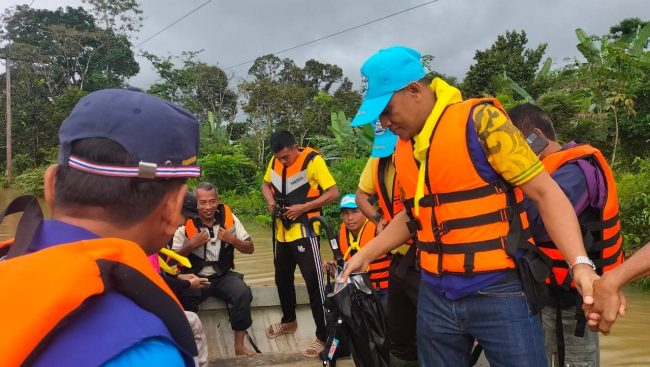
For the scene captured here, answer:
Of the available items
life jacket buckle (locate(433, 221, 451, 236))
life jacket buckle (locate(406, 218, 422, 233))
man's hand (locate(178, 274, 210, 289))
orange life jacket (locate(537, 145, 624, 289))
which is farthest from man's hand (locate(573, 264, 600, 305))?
man's hand (locate(178, 274, 210, 289))

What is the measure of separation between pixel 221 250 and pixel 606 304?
11.1 ft

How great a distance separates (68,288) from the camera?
777 millimetres

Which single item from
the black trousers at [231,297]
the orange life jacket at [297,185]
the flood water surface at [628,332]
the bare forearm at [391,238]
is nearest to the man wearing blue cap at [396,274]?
the bare forearm at [391,238]

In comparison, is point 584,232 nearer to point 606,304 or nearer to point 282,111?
point 606,304

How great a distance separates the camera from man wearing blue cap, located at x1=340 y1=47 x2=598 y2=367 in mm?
1879

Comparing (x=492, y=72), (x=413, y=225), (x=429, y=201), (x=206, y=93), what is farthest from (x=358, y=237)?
(x=206, y=93)

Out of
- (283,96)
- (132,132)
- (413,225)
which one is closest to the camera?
(132,132)

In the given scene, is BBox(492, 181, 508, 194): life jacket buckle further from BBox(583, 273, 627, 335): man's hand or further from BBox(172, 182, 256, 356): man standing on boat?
BBox(172, 182, 256, 356): man standing on boat

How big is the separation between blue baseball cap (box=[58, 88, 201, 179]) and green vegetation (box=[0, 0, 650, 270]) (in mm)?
6153

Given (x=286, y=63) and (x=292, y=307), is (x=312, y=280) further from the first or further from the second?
(x=286, y=63)

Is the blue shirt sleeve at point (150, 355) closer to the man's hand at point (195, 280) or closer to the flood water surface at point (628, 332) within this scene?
the man's hand at point (195, 280)

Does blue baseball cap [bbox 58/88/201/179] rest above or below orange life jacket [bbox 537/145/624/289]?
above

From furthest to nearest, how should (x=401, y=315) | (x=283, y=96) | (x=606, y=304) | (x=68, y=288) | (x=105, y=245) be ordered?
(x=283, y=96), (x=401, y=315), (x=606, y=304), (x=105, y=245), (x=68, y=288)

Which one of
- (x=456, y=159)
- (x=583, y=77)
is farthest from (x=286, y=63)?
(x=456, y=159)
